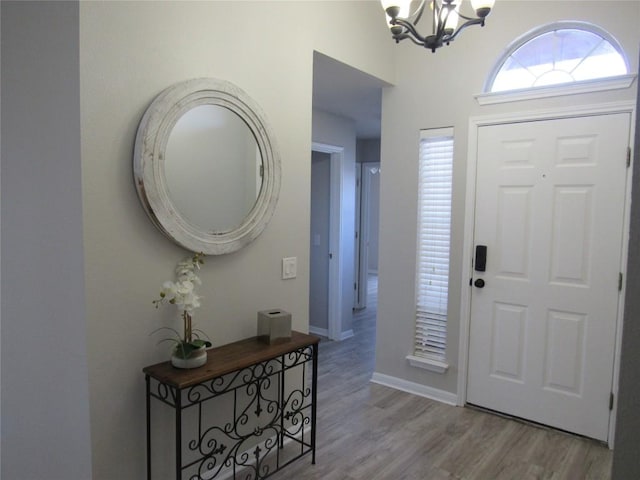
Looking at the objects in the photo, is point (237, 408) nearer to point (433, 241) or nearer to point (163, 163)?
point (163, 163)

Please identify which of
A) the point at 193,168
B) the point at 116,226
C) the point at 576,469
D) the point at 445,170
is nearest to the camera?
the point at 116,226

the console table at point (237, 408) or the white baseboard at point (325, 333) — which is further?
the white baseboard at point (325, 333)

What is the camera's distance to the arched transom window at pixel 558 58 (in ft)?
8.59

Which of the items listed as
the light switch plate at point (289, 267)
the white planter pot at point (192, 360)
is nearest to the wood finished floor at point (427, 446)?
the white planter pot at point (192, 360)

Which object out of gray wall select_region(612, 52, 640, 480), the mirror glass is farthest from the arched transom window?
gray wall select_region(612, 52, 640, 480)

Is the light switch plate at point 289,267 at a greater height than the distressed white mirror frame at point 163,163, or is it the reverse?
the distressed white mirror frame at point 163,163

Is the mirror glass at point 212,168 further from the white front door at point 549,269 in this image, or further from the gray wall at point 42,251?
the white front door at point 549,269

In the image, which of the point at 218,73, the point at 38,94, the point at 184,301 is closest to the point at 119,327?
the point at 184,301

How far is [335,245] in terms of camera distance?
4.79 m

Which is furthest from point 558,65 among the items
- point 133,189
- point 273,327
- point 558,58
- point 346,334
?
point 346,334

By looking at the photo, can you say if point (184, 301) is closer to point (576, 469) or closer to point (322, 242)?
point (576, 469)

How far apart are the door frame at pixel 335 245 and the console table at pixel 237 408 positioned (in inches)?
78.8

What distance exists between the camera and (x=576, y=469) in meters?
2.44

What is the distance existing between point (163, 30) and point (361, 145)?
5.16 m
